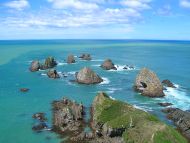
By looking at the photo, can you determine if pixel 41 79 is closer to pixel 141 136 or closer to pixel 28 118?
pixel 28 118

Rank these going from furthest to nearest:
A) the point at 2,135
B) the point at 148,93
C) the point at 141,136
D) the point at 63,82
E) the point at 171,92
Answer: the point at 63,82
the point at 171,92
the point at 148,93
the point at 2,135
the point at 141,136

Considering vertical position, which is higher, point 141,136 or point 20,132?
point 141,136

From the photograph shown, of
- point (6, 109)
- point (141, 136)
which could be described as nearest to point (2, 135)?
point (6, 109)

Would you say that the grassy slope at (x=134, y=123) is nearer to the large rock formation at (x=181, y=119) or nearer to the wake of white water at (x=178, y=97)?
the large rock formation at (x=181, y=119)

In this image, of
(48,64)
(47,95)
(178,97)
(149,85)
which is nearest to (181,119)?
(178,97)

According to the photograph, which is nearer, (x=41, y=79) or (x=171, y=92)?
(x=171, y=92)

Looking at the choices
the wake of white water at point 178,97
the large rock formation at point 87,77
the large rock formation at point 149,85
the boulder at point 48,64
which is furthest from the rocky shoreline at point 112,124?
the boulder at point 48,64

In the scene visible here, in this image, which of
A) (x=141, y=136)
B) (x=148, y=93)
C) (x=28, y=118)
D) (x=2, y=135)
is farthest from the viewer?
(x=148, y=93)
